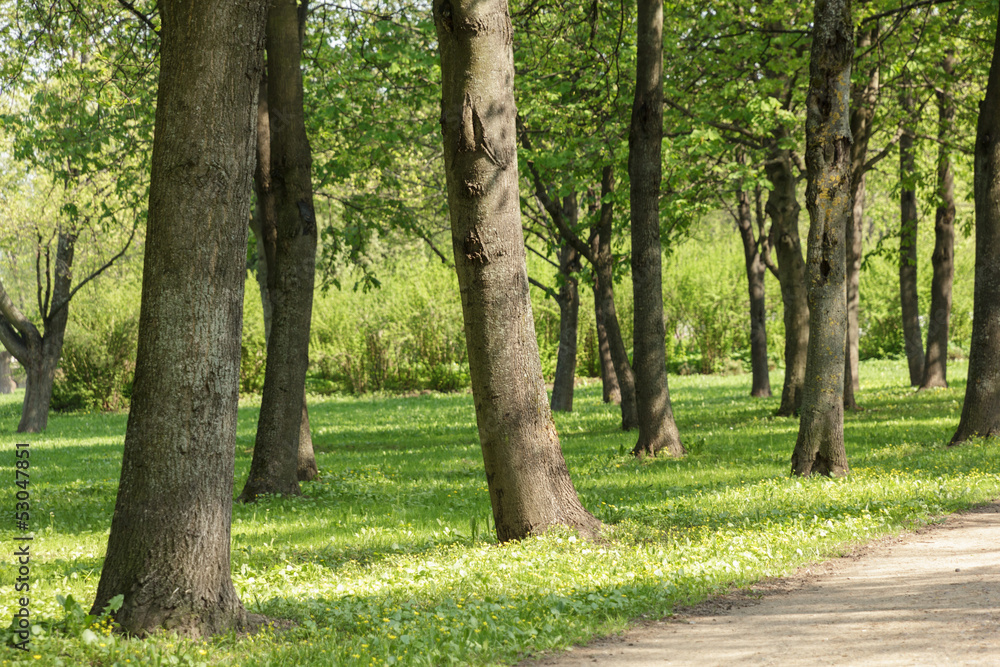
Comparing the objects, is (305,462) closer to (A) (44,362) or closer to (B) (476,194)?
(B) (476,194)

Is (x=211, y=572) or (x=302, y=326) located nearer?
(x=211, y=572)

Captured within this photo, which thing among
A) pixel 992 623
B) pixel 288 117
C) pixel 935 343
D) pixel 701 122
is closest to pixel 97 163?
pixel 288 117

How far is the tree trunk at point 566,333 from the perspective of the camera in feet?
67.8

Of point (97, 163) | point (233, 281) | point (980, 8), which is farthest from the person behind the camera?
point (97, 163)

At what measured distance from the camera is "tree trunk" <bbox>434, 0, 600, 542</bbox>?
647 centimetres

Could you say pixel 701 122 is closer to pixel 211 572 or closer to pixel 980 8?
pixel 980 8

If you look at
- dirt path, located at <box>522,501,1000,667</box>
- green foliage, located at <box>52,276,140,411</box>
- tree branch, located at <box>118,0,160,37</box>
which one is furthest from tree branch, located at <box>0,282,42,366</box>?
dirt path, located at <box>522,501,1000,667</box>

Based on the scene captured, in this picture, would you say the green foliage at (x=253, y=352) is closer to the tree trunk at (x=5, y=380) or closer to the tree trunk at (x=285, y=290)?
the tree trunk at (x=285, y=290)

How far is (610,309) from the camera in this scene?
54.3ft

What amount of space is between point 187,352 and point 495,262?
268 cm

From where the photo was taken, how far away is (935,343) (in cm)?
2023

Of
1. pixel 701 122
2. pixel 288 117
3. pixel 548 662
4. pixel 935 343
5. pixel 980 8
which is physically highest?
pixel 980 8

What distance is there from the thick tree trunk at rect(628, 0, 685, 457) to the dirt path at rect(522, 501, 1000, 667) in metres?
5.57

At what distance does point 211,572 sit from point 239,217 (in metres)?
1.91
